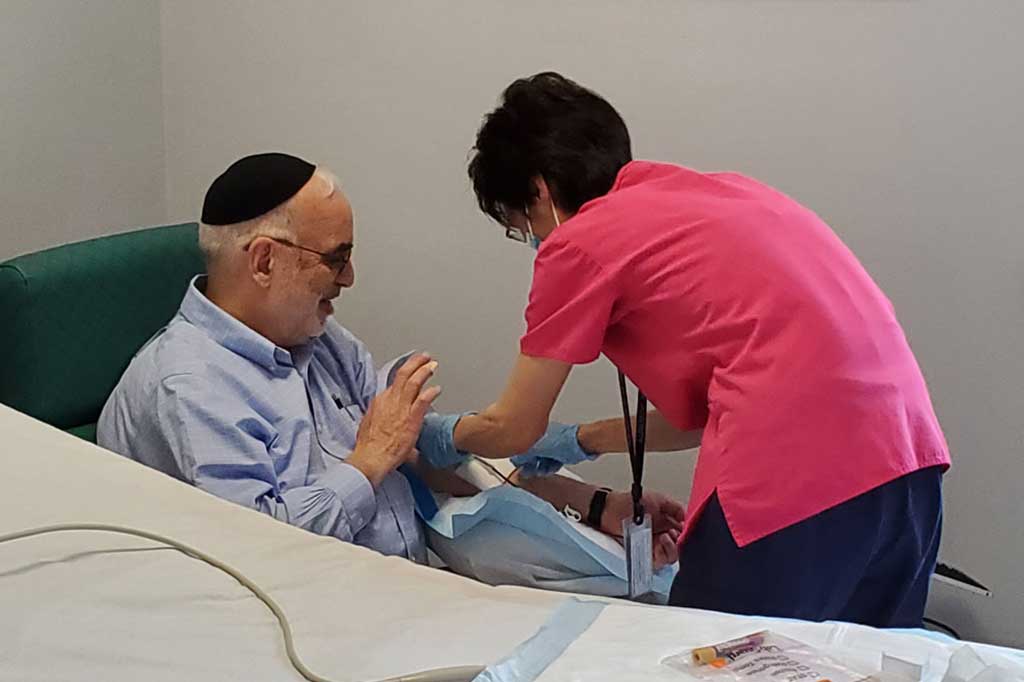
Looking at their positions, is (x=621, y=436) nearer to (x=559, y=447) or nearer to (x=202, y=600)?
(x=559, y=447)

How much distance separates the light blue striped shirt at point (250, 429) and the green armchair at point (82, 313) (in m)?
0.08

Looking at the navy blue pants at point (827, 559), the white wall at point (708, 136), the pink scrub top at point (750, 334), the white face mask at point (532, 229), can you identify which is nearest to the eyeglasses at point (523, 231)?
the white face mask at point (532, 229)

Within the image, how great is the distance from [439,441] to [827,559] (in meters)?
0.67

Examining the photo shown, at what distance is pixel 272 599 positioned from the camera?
A: 1338 millimetres

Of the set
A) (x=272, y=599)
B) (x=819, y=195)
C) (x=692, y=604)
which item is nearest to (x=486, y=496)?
(x=692, y=604)

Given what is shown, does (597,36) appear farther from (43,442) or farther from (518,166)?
(43,442)

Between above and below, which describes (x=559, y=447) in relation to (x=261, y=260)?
below

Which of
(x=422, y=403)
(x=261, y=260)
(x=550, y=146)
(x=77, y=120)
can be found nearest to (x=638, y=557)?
(x=422, y=403)

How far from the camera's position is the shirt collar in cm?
191

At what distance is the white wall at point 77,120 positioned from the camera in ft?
8.57

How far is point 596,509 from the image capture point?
6.81ft

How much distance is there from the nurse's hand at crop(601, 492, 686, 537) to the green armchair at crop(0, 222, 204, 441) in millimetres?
793

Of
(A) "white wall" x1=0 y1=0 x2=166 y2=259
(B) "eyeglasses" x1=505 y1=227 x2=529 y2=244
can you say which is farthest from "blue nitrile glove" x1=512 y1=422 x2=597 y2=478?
(A) "white wall" x1=0 y1=0 x2=166 y2=259

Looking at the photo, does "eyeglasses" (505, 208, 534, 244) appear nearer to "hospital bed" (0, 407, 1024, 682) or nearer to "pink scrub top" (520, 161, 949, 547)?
"pink scrub top" (520, 161, 949, 547)
